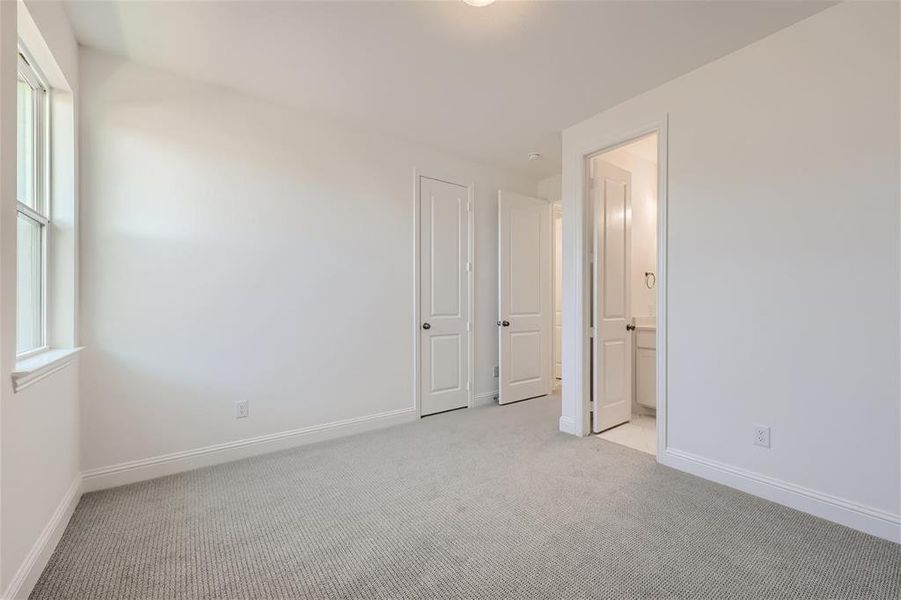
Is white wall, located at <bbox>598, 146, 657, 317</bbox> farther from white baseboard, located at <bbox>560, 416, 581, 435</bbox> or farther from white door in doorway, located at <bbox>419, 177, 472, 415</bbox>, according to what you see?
white door in doorway, located at <bbox>419, 177, 472, 415</bbox>

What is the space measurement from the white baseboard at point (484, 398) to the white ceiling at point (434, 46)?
8.89 feet

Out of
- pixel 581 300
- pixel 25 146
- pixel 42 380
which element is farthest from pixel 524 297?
pixel 25 146

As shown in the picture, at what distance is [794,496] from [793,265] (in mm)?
1217

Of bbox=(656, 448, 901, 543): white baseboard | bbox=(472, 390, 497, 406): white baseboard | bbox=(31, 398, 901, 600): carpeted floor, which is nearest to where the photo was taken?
bbox=(31, 398, 901, 600): carpeted floor

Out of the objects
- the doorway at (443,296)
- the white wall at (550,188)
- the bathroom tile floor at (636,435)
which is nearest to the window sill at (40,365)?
the doorway at (443,296)

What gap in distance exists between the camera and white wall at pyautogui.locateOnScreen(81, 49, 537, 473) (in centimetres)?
236

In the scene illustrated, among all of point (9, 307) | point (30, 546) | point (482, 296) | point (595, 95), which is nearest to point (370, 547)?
point (30, 546)

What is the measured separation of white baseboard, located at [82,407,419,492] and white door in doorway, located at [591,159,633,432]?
1803mm

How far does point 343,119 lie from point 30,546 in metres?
2.99

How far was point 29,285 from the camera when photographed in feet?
6.40

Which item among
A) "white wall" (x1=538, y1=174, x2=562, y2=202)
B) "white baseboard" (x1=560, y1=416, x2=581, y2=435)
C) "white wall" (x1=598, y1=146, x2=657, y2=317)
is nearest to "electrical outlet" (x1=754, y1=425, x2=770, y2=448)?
"white baseboard" (x1=560, y1=416, x2=581, y2=435)

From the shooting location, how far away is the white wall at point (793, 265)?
1840mm

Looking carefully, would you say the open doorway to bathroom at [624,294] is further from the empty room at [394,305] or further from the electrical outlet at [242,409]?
the electrical outlet at [242,409]

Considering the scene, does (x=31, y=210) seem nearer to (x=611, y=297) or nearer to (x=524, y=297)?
(x=611, y=297)
